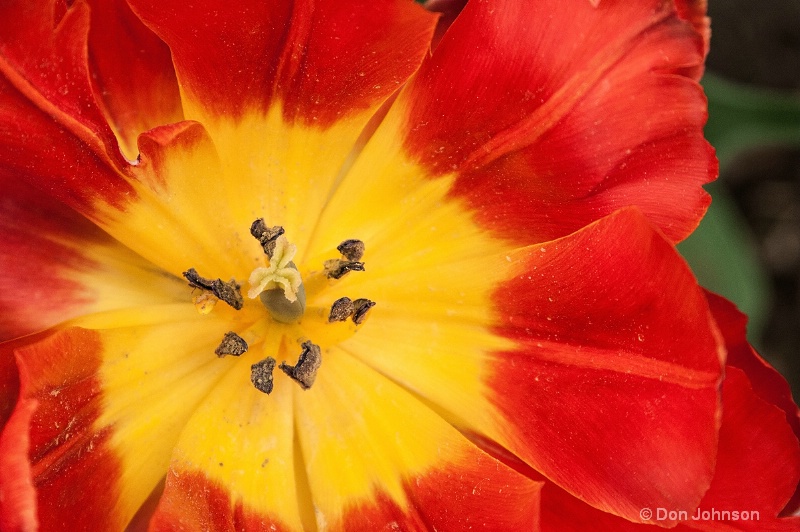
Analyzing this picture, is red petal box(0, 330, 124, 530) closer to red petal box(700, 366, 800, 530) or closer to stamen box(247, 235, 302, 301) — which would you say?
stamen box(247, 235, 302, 301)

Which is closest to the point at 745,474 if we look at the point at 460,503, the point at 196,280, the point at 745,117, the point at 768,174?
the point at 460,503

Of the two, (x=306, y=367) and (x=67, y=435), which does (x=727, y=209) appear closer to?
(x=306, y=367)

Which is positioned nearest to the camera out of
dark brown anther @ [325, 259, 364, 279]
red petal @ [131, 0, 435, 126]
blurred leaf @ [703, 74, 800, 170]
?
red petal @ [131, 0, 435, 126]

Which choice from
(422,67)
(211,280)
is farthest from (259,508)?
(422,67)

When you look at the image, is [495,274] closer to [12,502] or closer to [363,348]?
[363,348]

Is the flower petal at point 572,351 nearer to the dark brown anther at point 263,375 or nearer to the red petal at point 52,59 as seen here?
the dark brown anther at point 263,375

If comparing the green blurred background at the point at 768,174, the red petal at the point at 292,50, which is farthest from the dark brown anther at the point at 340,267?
the green blurred background at the point at 768,174

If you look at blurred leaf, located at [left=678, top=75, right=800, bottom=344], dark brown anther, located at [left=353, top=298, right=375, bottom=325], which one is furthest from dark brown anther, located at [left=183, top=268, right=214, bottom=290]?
blurred leaf, located at [left=678, top=75, right=800, bottom=344]
